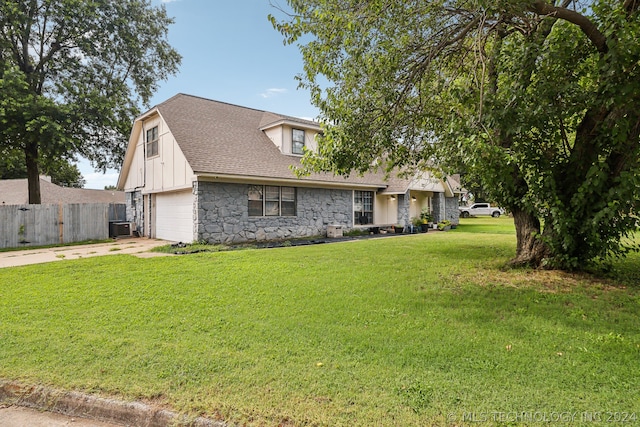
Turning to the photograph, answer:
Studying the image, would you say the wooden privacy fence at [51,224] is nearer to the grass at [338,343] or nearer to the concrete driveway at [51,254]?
the concrete driveway at [51,254]

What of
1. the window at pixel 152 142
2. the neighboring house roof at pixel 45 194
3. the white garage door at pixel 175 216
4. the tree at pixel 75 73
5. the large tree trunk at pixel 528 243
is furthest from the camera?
the neighboring house roof at pixel 45 194

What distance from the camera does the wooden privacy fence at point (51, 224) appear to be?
1261cm

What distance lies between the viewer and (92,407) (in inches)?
106

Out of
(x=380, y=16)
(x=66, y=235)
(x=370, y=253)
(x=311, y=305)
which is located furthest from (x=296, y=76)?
(x=66, y=235)

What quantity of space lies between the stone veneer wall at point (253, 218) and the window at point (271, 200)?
0.77ft

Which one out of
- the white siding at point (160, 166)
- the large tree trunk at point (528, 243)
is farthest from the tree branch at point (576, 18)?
the white siding at point (160, 166)

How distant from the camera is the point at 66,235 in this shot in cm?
1380

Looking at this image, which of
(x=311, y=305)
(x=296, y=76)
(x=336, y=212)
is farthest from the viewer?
(x=336, y=212)

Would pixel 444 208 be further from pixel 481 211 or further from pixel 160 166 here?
pixel 481 211

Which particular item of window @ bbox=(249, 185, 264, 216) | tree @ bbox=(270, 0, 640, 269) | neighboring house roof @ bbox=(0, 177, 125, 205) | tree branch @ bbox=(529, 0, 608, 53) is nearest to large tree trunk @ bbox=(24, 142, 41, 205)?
neighboring house roof @ bbox=(0, 177, 125, 205)

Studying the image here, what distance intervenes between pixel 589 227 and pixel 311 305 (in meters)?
5.08

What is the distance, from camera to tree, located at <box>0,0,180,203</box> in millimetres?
15164

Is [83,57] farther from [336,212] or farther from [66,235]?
[336,212]

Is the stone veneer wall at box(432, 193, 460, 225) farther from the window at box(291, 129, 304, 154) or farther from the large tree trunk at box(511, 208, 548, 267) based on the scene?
the large tree trunk at box(511, 208, 548, 267)
